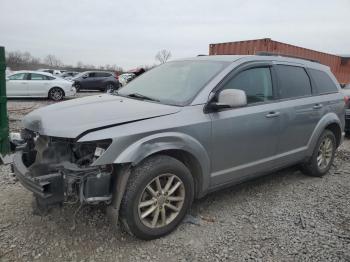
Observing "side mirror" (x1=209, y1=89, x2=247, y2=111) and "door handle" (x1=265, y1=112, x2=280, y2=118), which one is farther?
"door handle" (x1=265, y1=112, x2=280, y2=118)

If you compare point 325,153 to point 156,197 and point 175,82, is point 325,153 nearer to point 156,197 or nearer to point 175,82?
point 175,82

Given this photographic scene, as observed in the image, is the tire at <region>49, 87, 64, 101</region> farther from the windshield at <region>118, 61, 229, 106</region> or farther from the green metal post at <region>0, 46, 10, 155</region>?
the windshield at <region>118, 61, 229, 106</region>

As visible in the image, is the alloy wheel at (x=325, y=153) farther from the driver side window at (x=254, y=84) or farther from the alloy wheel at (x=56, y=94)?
the alloy wheel at (x=56, y=94)

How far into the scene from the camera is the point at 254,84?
12.9 feet

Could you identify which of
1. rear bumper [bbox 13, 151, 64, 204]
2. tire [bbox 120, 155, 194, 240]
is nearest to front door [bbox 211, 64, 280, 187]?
tire [bbox 120, 155, 194, 240]

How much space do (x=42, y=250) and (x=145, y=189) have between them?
3.41 feet

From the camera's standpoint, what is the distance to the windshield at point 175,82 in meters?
3.49

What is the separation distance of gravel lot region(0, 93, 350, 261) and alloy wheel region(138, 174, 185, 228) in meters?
0.20

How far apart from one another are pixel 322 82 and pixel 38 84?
13.4 m

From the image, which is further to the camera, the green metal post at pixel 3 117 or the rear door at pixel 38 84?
the rear door at pixel 38 84

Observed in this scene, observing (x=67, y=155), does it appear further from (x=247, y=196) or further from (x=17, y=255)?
(x=247, y=196)

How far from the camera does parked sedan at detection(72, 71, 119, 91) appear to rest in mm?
22688

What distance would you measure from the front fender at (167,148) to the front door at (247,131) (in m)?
0.13

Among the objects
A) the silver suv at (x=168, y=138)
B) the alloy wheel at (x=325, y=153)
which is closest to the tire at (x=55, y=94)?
the silver suv at (x=168, y=138)
